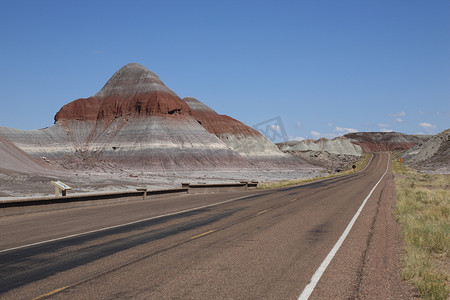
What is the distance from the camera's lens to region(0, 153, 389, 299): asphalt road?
6.41m

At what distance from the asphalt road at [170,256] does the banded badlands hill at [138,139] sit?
71783mm

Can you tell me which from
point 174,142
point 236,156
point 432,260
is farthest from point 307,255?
point 236,156

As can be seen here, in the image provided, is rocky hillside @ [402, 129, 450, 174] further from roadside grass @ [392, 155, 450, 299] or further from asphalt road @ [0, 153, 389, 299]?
asphalt road @ [0, 153, 389, 299]

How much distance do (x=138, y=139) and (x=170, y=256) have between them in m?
98.5

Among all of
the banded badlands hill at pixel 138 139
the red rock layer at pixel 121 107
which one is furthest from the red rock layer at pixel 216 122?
the red rock layer at pixel 121 107

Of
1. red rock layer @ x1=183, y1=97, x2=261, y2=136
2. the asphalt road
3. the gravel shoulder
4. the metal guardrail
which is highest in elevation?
red rock layer @ x1=183, y1=97, x2=261, y2=136

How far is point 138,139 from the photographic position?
105 m

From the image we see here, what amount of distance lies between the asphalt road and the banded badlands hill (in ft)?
236

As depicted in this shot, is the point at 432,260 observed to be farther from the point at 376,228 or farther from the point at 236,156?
the point at 236,156

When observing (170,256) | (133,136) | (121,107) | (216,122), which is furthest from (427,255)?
(216,122)

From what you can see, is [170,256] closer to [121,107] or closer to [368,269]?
[368,269]

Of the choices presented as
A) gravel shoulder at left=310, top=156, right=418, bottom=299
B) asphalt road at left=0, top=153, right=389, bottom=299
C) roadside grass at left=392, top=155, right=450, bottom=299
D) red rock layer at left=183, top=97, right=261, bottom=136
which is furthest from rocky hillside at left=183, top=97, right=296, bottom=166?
gravel shoulder at left=310, top=156, right=418, bottom=299

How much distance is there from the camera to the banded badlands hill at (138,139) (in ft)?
319

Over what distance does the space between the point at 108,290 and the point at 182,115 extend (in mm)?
115281
